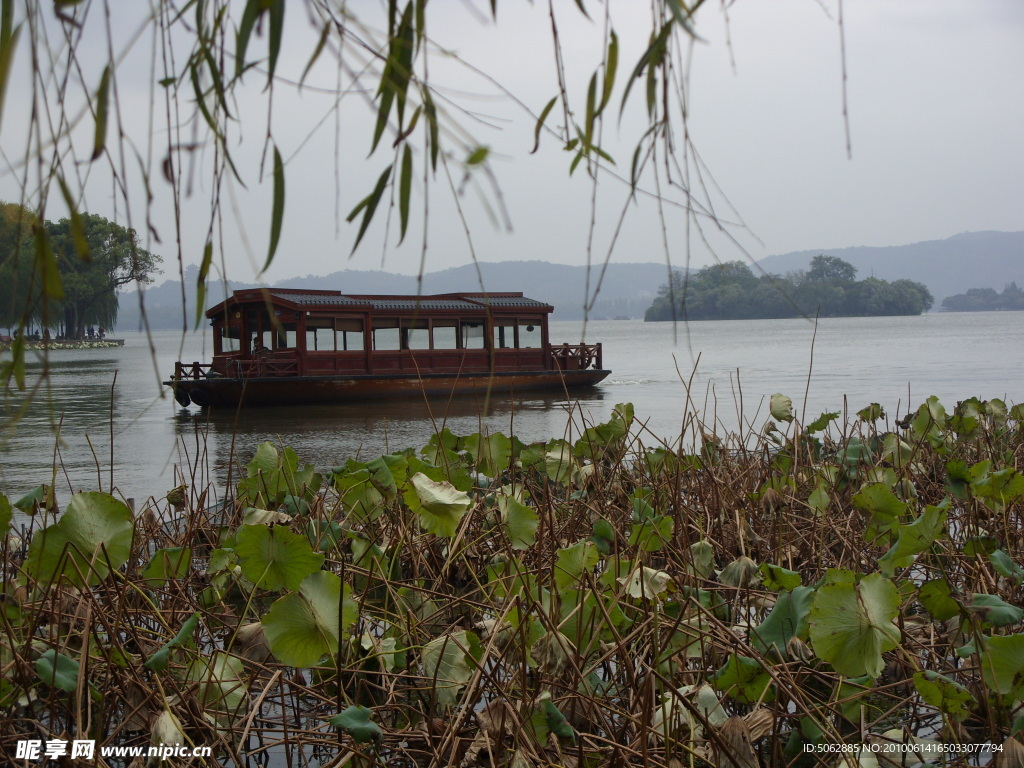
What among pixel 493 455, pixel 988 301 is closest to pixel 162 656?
pixel 493 455

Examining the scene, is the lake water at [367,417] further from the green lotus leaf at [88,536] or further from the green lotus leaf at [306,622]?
the green lotus leaf at [306,622]

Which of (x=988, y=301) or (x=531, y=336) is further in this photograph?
(x=988, y=301)

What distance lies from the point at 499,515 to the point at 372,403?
18.1m

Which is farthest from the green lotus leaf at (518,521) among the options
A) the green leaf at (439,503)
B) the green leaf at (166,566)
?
the green leaf at (166,566)

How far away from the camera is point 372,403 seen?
69.0 feet

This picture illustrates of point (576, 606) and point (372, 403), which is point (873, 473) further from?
point (372, 403)

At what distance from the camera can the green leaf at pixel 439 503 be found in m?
2.57

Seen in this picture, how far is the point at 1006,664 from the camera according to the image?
1838mm

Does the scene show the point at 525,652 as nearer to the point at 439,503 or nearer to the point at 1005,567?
the point at 439,503

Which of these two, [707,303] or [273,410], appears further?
[707,303]

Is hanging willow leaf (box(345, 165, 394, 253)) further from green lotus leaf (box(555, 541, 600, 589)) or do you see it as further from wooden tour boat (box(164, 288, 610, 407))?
wooden tour boat (box(164, 288, 610, 407))

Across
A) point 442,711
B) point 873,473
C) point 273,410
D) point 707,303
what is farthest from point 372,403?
point 707,303

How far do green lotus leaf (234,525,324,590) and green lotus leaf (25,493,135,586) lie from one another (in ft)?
1.13

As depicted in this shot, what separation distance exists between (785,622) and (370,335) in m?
19.5
